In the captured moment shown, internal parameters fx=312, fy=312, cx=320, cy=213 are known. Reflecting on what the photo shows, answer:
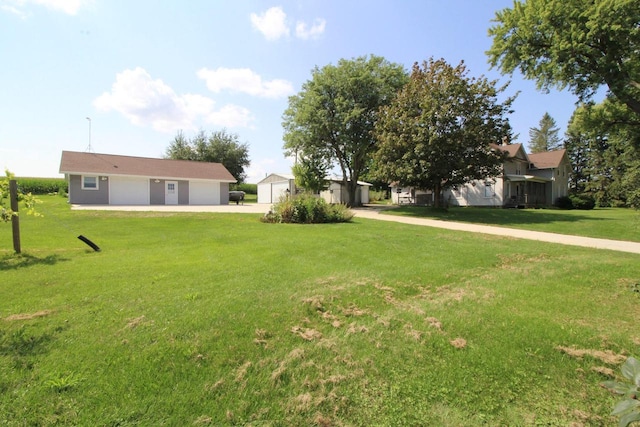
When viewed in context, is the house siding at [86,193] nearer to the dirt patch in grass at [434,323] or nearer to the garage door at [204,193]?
the garage door at [204,193]

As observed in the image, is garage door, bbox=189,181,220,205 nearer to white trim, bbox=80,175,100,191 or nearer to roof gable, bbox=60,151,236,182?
roof gable, bbox=60,151,236,182

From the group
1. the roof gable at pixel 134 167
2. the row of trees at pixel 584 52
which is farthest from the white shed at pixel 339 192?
the row of trees at pixel 584 52

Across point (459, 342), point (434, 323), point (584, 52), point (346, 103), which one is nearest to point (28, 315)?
point (434, 323)

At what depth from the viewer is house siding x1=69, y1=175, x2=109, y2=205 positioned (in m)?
24.1

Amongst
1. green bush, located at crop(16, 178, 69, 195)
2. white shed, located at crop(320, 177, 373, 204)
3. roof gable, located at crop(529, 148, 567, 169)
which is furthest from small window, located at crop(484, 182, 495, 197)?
green bush, located at crop(16, 178, 69, 195)

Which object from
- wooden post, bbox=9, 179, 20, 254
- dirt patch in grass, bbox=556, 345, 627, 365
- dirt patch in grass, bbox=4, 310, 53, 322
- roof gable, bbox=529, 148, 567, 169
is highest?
roof gable, bbox=529, 148, 567, 169

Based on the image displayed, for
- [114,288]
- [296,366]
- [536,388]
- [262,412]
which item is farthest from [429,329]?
[114,288]

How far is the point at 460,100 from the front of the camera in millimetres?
19000

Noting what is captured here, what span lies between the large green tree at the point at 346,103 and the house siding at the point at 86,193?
1576 cm

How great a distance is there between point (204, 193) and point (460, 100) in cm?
2308

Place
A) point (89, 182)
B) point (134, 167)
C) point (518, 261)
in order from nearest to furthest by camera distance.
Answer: point (518, 261) → point (89, 182) → point (134, 167)

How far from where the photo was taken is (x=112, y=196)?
1008 inches

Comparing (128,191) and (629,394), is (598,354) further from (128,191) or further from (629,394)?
(128,191)

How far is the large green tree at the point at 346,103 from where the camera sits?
26141 mm
